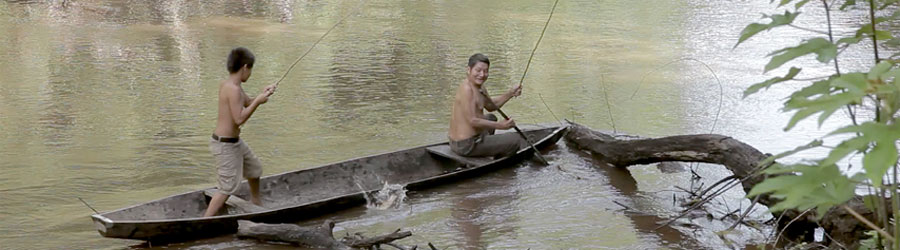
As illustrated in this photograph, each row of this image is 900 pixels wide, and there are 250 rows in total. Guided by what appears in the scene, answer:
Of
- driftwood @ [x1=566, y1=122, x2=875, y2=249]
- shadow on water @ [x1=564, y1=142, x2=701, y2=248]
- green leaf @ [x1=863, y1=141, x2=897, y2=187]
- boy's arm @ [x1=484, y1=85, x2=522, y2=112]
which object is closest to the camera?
green leaf @ [x1=863, y1=141, x2=897, y2=187]

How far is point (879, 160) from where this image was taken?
1742 mm

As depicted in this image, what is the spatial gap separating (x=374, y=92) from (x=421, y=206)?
4.45 m

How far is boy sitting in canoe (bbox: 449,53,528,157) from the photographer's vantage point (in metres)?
7.83

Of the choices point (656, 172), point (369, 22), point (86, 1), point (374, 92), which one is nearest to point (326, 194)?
point (656, 172)

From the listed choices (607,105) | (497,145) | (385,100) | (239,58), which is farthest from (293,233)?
(607,105)

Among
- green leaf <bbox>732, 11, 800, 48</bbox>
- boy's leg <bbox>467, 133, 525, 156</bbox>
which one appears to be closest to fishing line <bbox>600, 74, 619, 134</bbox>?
boy's leg <bbox>467, 133, 525, 156</bbox>

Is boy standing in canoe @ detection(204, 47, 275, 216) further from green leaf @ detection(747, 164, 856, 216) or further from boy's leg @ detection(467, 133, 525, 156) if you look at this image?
green leaf @ detection(747, 164, 856, 216)

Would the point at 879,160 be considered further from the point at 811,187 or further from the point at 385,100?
the point at 385,100

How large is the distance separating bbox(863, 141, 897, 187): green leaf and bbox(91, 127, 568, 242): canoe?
4.46 metres

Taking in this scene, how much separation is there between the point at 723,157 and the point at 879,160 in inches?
191

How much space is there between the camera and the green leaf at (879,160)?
5.62 feet

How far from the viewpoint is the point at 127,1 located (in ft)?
61.3

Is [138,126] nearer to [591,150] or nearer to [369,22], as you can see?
[591,150]

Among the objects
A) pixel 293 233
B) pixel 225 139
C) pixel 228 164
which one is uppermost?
pixel 225 139
